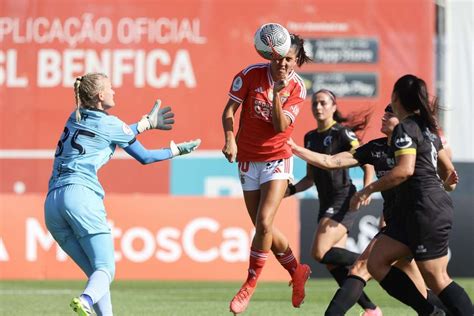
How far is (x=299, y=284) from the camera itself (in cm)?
1045

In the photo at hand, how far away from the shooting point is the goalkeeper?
856 cm

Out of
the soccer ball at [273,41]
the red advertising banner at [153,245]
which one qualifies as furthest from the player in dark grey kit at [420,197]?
the red advertising banner at [153,245]

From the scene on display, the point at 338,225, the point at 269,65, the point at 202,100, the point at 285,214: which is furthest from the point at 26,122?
the point at 269,65

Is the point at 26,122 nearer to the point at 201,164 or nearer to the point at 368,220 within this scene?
the point at 201,164

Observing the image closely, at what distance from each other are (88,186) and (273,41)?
1.99 metres

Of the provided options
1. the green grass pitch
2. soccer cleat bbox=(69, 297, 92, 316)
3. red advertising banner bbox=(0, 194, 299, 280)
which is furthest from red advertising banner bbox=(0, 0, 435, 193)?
soccer cleat bbox=(69, 297, 92, 316)

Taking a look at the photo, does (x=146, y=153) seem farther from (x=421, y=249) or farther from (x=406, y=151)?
(x=421, y=249)

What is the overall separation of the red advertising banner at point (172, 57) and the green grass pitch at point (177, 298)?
422 centimetres

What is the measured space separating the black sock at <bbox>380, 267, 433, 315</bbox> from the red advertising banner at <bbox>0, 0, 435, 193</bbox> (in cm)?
1089

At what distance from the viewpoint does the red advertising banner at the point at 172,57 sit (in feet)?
65.1

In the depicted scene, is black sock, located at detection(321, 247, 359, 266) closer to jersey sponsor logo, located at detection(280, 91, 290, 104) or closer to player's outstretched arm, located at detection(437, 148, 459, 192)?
jersey sponsor logo, located at detection(280, 91, 290, 104)

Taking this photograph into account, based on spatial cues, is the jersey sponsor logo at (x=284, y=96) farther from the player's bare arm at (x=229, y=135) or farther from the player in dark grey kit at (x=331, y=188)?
the player in dark grey kit at (x=331, y=188)

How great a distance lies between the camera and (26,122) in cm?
2002

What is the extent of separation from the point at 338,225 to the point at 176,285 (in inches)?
183
